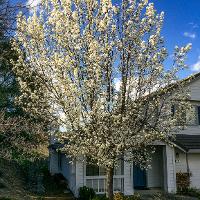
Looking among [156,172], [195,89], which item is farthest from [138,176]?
[195,89]

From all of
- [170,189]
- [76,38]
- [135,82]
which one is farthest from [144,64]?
[170,189]

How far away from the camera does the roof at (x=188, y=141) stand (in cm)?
2303

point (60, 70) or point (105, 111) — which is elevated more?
point (60, 70)

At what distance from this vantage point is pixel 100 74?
14.0m

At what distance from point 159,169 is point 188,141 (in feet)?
9.16

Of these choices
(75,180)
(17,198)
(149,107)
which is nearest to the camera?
(149,107)

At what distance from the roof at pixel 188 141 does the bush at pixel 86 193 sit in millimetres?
6561

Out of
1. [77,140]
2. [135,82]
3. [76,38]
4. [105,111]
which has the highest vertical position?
[76,38]

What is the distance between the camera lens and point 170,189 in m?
22.7

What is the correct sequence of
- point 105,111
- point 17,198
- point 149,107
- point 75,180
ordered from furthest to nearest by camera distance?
point 75,180 → point 17,198 → point 149,107 → point 105,111

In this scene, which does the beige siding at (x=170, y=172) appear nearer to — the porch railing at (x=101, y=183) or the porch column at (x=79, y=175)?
the porch railing at (x=101, y=183)

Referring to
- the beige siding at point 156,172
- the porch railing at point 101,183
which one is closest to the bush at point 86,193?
the porch railing at point 101,183

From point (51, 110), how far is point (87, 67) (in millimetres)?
2401

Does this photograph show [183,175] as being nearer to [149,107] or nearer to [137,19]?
[149,107]
